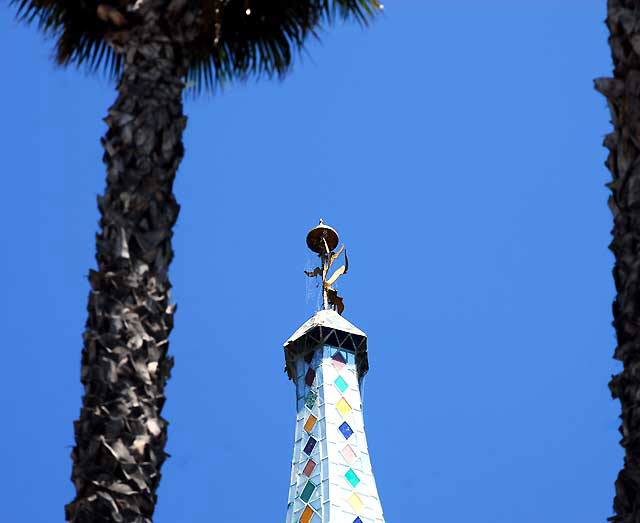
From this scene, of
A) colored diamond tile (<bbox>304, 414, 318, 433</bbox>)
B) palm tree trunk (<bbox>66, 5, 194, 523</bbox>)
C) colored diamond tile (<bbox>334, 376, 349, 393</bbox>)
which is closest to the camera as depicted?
palm tree trunk (<bbox>66, 5, 194, 523</bbox>)

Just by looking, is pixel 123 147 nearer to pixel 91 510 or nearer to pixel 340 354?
pixel 91 510

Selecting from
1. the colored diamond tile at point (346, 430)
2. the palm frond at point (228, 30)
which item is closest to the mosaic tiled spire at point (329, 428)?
the colored diamond tile at point (346, 430)

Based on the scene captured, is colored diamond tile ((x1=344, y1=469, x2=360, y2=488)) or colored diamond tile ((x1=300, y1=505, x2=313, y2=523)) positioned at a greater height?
colored diamond tile ((x1=344, y1=469, x2=360, y2=488))

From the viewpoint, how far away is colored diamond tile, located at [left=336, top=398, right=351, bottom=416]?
829 inches

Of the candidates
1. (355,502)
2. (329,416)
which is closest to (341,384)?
(329,416)

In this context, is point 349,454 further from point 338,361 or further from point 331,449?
point 338,361

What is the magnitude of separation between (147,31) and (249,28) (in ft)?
8.16

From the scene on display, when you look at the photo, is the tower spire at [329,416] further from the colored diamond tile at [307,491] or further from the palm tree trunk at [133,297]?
the palm tree trunk at [133,297]

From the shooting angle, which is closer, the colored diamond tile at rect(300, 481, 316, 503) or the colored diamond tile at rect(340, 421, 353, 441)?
the colored diamond tile at rect(300, 481, 316, 503)

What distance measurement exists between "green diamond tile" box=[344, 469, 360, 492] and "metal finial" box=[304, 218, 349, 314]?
4.38m

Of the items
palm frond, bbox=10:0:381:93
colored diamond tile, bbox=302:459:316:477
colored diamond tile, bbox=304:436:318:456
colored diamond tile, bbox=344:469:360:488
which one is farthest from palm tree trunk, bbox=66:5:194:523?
colored diamond tile, bbox=304:436:318:456

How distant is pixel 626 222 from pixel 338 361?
13.9m

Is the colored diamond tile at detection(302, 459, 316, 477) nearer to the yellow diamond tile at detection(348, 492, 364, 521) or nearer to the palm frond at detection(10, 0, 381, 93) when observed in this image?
the yellow diamond tile at detection(348, 492, 364, 521)

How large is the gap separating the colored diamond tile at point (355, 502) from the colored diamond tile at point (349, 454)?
2.32 ft
